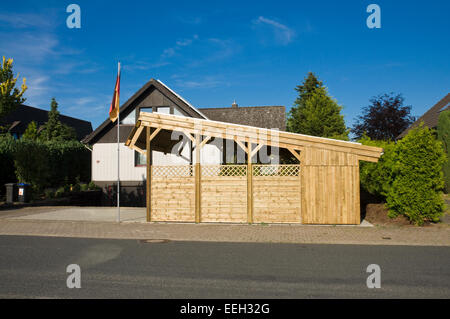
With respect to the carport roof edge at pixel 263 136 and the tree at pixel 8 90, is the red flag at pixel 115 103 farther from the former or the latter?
the tree at pixel 8 90

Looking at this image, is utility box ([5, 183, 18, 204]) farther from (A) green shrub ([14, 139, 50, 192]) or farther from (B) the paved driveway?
(B) the paved driveway

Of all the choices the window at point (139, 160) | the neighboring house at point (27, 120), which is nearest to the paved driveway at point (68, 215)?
the window at point (139, 160)

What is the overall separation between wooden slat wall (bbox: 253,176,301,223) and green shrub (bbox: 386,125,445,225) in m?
3.41

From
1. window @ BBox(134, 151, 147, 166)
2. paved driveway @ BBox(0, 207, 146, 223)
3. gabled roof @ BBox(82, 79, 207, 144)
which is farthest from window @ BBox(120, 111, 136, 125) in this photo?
paved driveway @ BBox(0, 207, 146, 223)

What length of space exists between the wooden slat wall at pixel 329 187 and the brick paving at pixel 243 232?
0.48 m

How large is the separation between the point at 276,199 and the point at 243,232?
2125 millimetres

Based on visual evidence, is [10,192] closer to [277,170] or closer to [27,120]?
[277,170]

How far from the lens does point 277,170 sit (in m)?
13.0

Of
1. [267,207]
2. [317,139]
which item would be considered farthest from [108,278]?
[317,139]

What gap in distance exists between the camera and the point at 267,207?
1270cm

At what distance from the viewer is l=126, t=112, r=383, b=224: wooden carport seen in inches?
484

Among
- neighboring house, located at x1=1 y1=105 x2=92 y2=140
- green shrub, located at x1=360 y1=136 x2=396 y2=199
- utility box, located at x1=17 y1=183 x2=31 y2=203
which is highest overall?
neighboring house, located at x1=1 y1=105 x2=92 y2=140

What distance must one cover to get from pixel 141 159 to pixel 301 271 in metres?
18.9

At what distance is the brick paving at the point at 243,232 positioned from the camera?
9922mm
